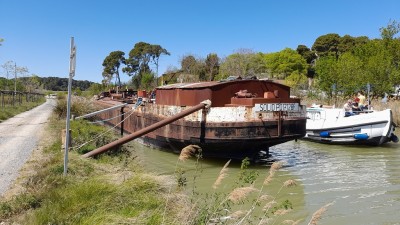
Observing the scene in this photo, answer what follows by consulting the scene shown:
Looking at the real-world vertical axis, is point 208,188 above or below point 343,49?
below

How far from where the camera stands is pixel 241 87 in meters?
12.7

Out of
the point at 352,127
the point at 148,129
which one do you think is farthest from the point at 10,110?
the point at 352,127

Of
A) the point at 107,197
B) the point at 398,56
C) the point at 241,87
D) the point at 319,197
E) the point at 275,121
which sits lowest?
the point at 319,197

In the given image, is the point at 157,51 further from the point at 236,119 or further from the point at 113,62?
the point at 236,119

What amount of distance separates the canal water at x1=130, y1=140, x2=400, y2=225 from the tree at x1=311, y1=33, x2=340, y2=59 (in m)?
68.1

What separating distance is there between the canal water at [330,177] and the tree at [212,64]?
1514 inches

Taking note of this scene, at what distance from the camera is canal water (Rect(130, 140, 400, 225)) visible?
744cm

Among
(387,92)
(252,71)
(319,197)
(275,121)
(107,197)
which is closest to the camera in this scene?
(107,197)

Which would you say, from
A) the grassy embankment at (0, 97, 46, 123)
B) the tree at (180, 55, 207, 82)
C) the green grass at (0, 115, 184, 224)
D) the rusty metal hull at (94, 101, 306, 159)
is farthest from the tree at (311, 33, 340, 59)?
the green grass at (0, 115, 184, 224)

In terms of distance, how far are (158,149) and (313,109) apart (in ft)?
29.9

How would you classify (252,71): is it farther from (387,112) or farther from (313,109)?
(387,112)

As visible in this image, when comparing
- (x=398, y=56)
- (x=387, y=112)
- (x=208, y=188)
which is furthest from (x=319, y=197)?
(x=398, y=56)

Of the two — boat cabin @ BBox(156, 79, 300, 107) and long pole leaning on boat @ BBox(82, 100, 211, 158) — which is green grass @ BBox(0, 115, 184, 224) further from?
boat cabin @ BBox(156, 79, 300, 107)

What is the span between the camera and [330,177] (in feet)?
35.5
